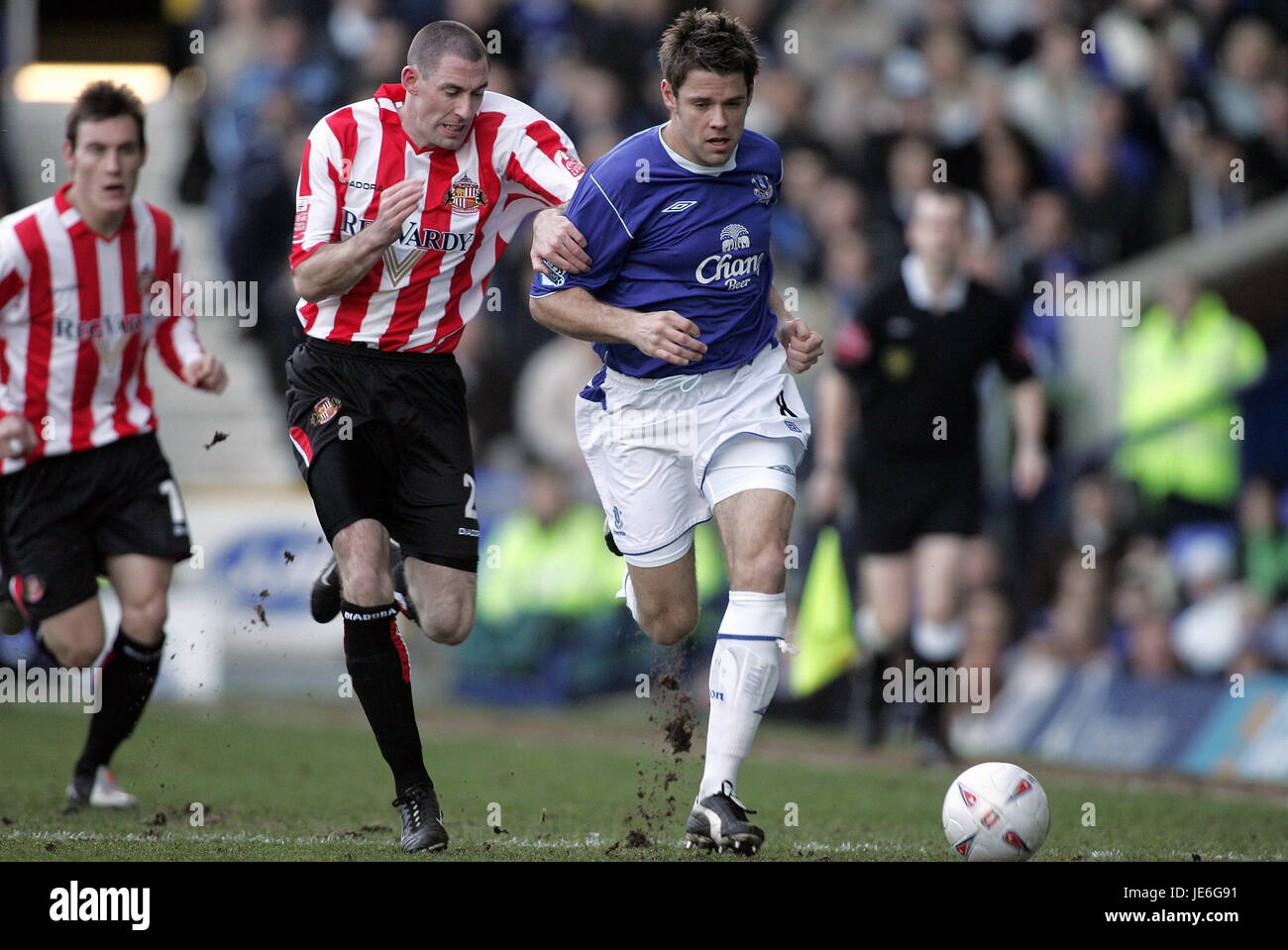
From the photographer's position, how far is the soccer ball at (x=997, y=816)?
4984 millimetres

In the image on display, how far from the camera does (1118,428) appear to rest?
11023mm

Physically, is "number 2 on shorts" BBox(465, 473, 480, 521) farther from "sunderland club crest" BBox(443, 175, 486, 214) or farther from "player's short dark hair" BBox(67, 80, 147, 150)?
"player's short dark hair" BBox(67, 80, 147, 150)

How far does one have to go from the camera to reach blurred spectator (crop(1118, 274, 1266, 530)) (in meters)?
9.66

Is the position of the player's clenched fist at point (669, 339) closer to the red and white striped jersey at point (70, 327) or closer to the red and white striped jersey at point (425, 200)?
the red and white striped jersey at point (425, 200)

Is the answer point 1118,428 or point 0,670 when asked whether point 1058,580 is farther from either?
point 0,670

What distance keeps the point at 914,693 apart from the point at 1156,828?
2.95 metres

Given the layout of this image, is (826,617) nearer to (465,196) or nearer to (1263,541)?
(1263,541)

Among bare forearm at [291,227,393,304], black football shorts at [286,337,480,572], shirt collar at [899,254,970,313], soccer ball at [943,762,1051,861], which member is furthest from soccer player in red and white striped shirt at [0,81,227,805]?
shirt collar at [899,254,970,313]

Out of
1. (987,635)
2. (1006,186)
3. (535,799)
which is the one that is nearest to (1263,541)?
(987,635)

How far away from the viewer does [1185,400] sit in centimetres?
1054

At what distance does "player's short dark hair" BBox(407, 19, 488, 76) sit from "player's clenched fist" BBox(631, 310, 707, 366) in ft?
3.58

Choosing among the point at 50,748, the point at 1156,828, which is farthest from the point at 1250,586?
the point at 50,748

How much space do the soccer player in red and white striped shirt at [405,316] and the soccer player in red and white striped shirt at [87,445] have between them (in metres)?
1.20

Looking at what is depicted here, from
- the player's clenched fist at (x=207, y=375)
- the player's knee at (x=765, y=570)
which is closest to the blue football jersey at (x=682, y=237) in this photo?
the player's knee at (x=765, y=570)
